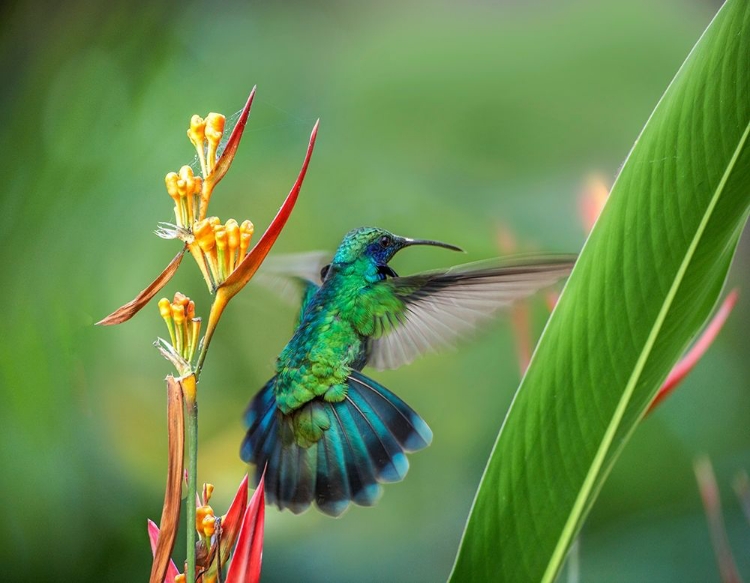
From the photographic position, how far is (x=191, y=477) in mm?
247

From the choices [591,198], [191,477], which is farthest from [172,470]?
[591,198]

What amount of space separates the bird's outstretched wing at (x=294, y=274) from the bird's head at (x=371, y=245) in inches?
2.0

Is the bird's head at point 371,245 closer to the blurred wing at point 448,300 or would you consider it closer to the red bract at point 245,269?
the blurred wing at point 448,300

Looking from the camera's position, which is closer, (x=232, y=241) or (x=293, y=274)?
(x=232, y=241)

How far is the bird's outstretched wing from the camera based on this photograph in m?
0.50

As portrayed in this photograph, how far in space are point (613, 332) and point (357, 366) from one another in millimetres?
176

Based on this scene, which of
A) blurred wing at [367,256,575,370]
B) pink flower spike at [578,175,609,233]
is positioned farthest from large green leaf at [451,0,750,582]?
pink flower spike at [578,175,609,233]

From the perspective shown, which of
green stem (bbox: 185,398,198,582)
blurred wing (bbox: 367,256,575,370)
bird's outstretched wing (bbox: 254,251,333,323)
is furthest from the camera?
bird's outstretched wing (bbox: 254,251,333,323)

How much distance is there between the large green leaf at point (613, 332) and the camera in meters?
0.31

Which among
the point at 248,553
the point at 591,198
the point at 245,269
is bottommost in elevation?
the point at 248,553

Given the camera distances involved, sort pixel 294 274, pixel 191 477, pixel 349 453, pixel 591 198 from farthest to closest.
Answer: pixel 591 198
pixel 294 274
pixel 349 453
pixel 191 477

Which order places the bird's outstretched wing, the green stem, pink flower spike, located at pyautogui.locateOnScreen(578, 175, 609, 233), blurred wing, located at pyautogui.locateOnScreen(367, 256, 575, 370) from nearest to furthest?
the green stem
blurred wing, located at pyautogui.locateOnScreen(367, 256, 575, 370)
the bird's outstretched wing
pink flower spike, located at pyautogui.locateOnScreen(578, 175, 609, 233)

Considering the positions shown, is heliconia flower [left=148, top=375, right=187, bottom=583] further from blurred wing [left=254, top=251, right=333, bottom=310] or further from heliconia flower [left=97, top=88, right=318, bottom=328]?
blurred wing [left=254, top=251, right=333, bottom=310]

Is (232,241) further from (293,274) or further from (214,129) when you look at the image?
(293,274)
